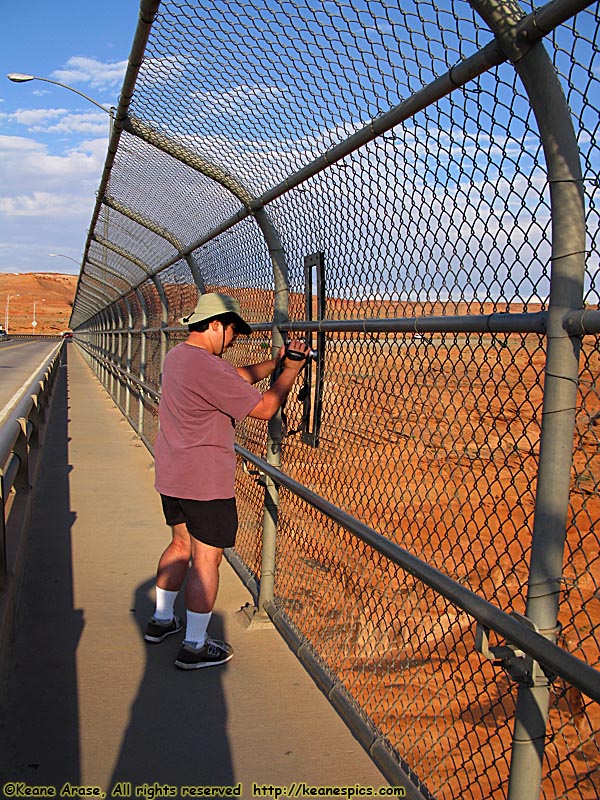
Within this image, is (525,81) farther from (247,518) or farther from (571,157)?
(247,518)

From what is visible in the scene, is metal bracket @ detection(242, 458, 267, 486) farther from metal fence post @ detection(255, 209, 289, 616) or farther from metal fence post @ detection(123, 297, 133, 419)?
metal fence post @ detection(123, 297, 133, 419)

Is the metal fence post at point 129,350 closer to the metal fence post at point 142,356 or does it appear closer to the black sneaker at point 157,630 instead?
the metal fence post at point 142,356

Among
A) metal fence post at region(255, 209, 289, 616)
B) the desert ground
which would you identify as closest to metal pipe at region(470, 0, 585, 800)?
metal fence post at region(255, 209, 289, 616)

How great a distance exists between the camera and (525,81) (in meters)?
1.97

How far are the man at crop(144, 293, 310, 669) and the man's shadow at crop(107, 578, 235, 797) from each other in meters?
0.14

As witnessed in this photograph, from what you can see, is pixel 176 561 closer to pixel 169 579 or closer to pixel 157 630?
pixel 169 579

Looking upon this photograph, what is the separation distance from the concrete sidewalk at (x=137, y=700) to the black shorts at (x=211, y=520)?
2.12 ft

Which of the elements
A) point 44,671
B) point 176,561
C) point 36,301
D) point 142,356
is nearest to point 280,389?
point 176,561

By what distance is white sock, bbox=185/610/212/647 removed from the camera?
12.6ft

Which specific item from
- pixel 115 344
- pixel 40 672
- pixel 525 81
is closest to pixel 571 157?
pixel 525 81

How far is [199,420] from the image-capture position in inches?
149

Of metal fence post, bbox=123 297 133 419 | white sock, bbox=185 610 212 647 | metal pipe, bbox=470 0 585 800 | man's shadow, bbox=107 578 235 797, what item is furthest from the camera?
metal fence post, bbox=123 297 133 419

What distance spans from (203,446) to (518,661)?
2045mm

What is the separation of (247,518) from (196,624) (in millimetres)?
2066
